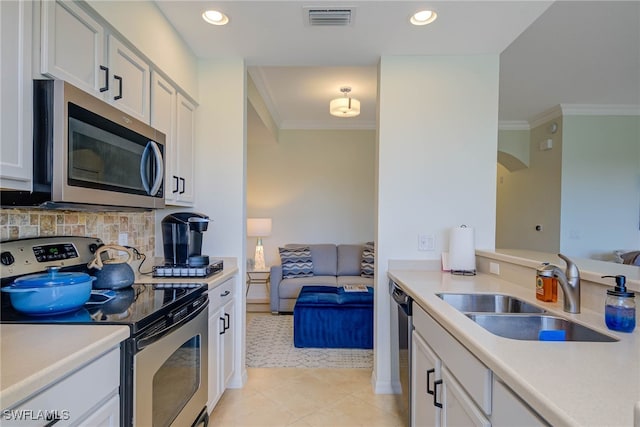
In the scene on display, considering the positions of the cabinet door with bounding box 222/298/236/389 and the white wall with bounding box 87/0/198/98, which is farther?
the cabinet door with bounding box 222/298/236/389

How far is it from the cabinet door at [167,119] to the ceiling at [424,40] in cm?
43

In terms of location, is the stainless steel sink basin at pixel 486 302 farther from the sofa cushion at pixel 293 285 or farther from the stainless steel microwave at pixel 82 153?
the sofa cushion at pixel 293 285

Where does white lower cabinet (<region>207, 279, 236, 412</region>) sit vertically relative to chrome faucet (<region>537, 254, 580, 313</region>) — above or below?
below

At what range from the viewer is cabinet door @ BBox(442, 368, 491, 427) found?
1.04 meters

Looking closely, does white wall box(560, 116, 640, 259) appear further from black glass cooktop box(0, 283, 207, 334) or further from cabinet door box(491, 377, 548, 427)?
black glass cooktop box(0, 283, 207, 334)

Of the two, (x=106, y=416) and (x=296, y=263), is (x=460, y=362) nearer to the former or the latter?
(x=106, y=416)

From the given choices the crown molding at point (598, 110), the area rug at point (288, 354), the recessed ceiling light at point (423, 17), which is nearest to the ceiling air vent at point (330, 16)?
the recessed ceiling light at point (423, 17)

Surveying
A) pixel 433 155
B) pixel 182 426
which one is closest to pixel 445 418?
pixel 182 426

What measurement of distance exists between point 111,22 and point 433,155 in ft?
6.97

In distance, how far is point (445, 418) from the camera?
4.37ft

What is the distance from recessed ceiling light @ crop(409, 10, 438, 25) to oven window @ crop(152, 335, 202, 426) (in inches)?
88.1

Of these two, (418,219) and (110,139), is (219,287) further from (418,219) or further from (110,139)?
(418,219)

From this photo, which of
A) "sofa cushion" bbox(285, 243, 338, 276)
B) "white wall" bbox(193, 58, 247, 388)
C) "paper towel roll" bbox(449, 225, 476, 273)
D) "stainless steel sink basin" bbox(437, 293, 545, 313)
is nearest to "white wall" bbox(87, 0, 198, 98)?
"white wall" bbox(193, 58, 247, 388)

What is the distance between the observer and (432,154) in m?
2.57
